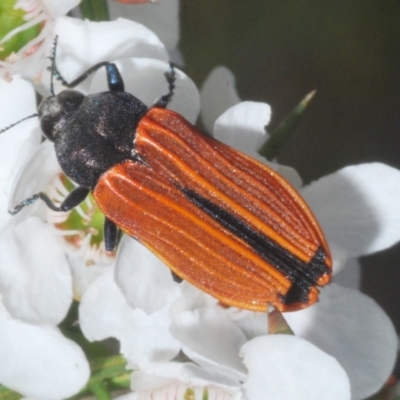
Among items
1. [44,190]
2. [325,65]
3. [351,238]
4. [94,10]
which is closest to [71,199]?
[44,190]

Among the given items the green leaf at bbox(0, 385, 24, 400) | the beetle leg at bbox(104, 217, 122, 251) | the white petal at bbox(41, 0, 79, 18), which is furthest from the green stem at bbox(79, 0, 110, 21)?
the green leaf at bbox(0, 385, 24, 400)

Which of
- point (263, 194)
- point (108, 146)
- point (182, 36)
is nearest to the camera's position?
point (263, 194)

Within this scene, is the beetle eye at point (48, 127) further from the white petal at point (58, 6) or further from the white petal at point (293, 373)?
the white petal at point (293, 373)

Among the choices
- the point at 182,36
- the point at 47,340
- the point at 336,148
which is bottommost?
the point at 336,148

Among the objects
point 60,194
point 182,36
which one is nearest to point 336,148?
point 182,36

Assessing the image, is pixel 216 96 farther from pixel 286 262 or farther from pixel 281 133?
pixel 286 262

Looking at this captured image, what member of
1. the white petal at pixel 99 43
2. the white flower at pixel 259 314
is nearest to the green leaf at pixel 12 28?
the white petal at pixel 99 43

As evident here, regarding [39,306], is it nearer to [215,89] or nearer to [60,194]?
[60,194]

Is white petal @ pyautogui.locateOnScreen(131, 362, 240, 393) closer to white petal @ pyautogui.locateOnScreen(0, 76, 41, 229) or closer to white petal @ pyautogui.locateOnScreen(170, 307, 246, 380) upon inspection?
white petal @ pyautogui.locateOnScreen(170, 307, 246, 380)
